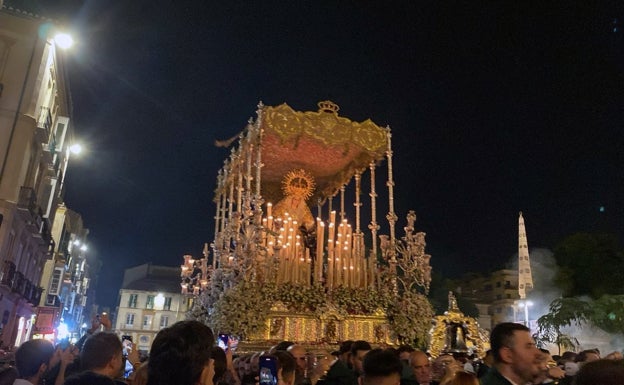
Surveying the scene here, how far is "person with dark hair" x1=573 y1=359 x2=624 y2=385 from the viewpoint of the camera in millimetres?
2227

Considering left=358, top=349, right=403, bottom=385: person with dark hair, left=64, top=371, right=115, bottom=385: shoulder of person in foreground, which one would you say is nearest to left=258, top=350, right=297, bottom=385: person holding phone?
left=358, top=349, right=403, bottom=385: person with dark hair

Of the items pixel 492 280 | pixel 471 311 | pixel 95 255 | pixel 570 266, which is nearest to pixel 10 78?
pixel 570 266

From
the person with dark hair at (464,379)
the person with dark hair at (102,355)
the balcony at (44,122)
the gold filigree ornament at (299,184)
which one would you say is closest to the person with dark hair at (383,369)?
the person with dark hair at (464,379)

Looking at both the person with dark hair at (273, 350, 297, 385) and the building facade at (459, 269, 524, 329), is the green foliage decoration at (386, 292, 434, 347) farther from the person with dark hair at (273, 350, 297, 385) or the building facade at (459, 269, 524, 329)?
the building facade at (459, 269, 524, 329)

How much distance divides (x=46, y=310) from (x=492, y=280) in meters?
60.3

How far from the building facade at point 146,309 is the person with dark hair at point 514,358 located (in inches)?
2353

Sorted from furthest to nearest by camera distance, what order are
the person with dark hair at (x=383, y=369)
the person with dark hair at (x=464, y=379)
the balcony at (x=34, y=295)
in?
the balcony at (x=34, y=295)
the person with dark hair at (x=464, y=379)
the person with dark hair at (x=383, y=369)

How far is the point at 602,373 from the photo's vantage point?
2.26 metres

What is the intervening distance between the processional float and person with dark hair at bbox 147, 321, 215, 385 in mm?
9405

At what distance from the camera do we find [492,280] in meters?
63.1

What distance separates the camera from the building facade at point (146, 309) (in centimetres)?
6106

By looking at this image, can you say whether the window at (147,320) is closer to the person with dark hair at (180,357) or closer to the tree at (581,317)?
the tree at (581,317)

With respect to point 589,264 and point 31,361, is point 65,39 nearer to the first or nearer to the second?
point 31,361

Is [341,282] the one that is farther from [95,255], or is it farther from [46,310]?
[95,255]
